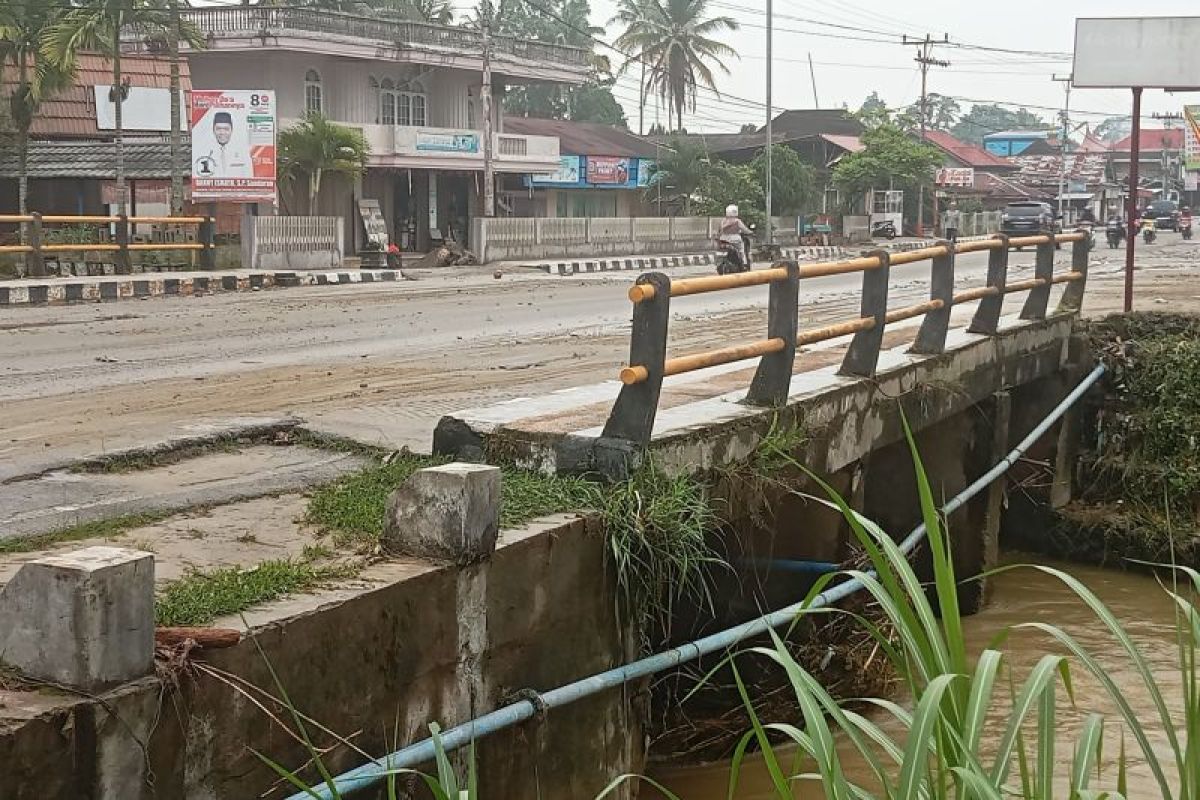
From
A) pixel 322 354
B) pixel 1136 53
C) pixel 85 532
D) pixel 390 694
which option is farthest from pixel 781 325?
pixel 1136 53

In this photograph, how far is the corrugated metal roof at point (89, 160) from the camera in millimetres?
31314

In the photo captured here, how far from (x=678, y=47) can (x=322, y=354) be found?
4917 centimetres

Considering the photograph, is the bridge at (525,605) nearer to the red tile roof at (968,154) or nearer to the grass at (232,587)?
the grass at (232,587)

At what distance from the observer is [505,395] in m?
8.52

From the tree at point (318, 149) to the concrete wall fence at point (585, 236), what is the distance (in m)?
3.14

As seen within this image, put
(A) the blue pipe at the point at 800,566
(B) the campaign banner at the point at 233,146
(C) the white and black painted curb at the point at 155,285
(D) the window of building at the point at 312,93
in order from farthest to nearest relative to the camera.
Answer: (D) the window of building at the point at 312,93 < (B) the campaign banner at the point at 233,146 < (C) the white and black painted curb at the point at 155,285 < (A) the blue pipe at the point at 800,566

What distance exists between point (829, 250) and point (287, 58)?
16.6 m

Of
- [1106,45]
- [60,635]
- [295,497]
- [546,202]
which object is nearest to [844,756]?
[295,497]

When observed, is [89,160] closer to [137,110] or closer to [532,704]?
[137,110]

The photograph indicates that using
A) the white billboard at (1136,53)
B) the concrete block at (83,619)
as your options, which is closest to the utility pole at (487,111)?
the white billboard at (1136,53)

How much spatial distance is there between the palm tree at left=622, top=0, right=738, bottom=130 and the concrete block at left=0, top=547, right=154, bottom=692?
56292 mm

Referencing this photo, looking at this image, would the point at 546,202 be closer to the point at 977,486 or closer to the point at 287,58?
A: the point at 287,58

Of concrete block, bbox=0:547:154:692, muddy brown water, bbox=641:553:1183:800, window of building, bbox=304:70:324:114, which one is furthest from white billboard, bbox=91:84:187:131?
concrete block, bbox=0:547:154:692

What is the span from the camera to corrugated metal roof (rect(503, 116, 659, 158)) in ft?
149
